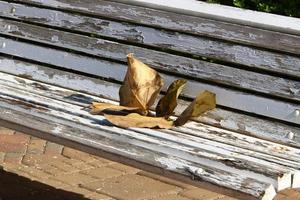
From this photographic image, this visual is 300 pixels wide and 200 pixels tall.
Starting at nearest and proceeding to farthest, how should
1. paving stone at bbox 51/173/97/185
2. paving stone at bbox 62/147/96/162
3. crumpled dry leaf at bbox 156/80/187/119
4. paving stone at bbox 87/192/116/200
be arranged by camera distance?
crumpled dry leaf at bbox 156/80/187/119
paving stone at bbox 87/192/116/200
paving stone at bbox 51/173/97/185
paving stone at bbox 62/147/96/162

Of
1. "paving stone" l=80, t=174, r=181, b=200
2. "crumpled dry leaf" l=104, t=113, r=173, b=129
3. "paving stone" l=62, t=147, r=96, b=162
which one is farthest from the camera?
"paving stone" l=62, t=147, r=96, b=162

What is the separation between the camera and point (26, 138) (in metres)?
A: 5.18

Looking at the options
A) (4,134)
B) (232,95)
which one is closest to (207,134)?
(232,95)

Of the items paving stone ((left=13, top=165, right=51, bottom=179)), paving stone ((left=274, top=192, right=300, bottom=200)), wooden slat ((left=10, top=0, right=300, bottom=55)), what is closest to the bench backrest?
wooden slat ((left=10, top=0, right=300, bottom=55))

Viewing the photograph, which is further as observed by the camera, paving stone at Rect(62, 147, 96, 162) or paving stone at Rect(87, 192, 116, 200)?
paving stone at Rect(62, 147, 96, 162)

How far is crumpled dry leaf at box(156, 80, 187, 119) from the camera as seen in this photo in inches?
150

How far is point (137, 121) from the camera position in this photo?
11.6 feet

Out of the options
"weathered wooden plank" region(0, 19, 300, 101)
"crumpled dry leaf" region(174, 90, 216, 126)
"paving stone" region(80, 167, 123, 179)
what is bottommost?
"paving stone" region(80, 167, 123, 179)

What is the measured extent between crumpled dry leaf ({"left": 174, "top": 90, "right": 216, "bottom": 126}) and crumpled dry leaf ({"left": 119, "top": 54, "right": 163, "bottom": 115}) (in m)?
0.22

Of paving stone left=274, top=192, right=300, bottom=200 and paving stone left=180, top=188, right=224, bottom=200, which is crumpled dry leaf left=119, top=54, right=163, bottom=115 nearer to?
paving stone left=180, top=188, right=224, bottom=200

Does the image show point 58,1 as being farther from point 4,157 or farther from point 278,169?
point 278,169

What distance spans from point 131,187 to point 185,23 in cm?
107

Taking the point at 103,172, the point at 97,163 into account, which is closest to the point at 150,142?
the point at 103,172

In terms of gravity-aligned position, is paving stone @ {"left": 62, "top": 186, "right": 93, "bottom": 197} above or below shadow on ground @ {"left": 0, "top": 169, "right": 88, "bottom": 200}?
above
